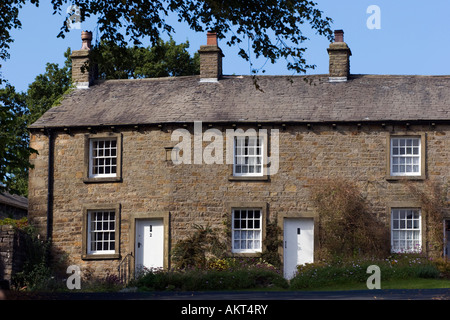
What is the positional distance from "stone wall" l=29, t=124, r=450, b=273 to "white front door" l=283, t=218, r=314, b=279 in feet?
1.11

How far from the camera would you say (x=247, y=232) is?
28625mm

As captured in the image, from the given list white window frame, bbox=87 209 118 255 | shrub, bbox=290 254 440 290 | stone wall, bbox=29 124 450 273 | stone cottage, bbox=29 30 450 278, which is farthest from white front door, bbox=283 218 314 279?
white window frame, bbox=87 209 118 255

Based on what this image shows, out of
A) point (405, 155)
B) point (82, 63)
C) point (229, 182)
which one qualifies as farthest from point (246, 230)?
point (82, 63)

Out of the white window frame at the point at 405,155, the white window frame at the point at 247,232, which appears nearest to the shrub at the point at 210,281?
the white window frame at the point at 247,232

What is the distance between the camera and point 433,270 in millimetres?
24484

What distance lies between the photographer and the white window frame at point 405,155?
1130 inches

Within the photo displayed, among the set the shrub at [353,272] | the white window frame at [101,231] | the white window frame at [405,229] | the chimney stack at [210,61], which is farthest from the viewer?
the chimney stack at [210,61]

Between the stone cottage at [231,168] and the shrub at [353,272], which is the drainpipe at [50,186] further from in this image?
the shrub at [353,272]

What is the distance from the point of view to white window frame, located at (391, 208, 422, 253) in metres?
28.3

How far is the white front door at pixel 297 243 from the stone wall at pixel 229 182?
0.34 metres

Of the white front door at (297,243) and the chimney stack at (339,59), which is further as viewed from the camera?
the chimney stack at (339,59)

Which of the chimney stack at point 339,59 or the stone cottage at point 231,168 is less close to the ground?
the chimney stack at point 339,59

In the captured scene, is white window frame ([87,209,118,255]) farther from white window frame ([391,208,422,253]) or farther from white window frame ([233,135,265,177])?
white window frame ([391,208,422,253])
